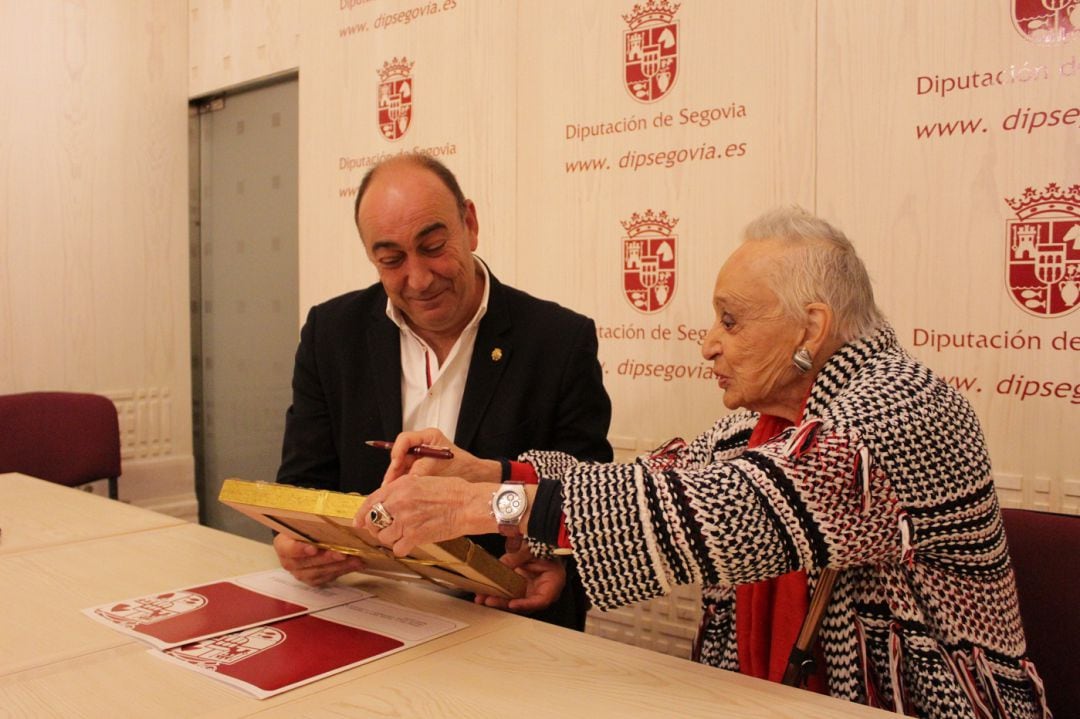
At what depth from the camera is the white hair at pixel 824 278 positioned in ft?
4.77

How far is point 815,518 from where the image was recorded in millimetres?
1241

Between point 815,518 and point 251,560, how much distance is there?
4.01 feet

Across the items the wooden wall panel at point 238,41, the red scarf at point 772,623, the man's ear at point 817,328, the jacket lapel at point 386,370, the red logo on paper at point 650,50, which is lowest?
the red scarf at point 772,623

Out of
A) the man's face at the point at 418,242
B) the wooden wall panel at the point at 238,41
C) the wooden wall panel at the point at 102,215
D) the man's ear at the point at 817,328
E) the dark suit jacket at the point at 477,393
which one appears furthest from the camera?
the wooden wall panel at the point at 238,41

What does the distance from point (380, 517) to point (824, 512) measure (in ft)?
2.14

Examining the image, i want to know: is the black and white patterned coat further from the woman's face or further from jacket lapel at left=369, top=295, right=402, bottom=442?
jacket lapel at left=369, top=295, right=402, bottom=442

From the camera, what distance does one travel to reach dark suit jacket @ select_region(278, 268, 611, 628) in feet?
6.89

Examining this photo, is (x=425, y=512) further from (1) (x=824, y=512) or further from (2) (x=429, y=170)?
(2) (x=429, y=170)

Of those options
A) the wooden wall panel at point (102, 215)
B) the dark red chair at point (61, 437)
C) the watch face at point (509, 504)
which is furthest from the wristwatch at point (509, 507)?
the wooden wall panel at point (102, 215)

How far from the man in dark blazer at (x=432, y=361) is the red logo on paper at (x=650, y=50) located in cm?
115

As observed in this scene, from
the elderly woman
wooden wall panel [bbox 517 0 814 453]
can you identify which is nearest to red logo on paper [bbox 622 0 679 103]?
wooden wall panel [bbox 517 0 814 453]

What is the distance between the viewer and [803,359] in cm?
146

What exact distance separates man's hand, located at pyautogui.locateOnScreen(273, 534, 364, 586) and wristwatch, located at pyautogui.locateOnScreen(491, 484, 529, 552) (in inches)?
18.3

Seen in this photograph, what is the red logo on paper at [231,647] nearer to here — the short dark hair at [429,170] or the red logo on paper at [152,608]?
the red logo on paper at [152,608]
